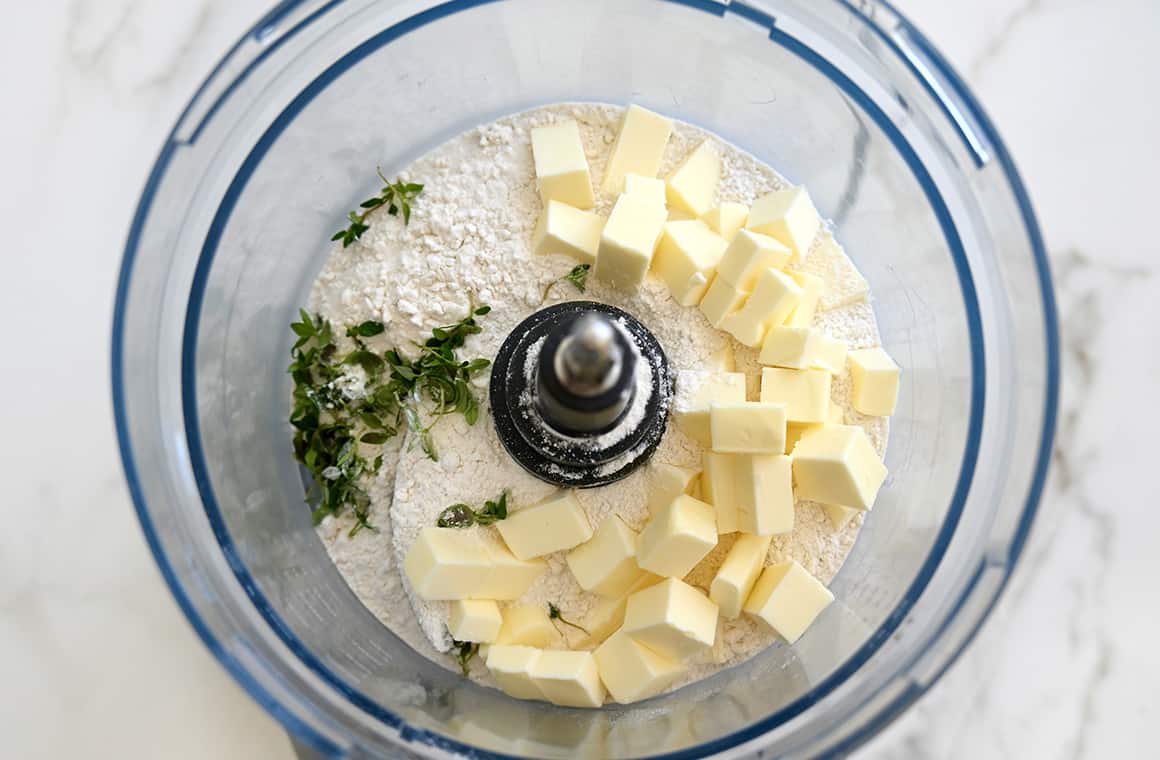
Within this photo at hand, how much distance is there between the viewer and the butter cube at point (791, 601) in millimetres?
1066

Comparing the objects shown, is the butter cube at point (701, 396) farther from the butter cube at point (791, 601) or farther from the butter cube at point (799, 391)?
the butter cube at point (791, 601)

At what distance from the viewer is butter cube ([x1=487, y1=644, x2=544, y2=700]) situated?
41.9 inches

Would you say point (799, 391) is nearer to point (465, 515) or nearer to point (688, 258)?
point (688, 258)

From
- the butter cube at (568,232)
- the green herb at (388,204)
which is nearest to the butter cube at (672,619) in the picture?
the butter cube at (568,232)

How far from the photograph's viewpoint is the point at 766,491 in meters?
1.05

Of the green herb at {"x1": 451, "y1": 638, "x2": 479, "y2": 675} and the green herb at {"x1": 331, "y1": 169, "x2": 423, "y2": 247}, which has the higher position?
the green herb at {"x1": 331, "y1": 169, "x2": 423, "y2": 247}

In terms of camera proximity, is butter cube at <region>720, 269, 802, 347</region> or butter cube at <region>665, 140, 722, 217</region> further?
butter cube at <region>665, 140, 722, 217</region>

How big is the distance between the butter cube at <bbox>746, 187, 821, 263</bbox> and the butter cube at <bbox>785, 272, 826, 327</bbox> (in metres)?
0.03

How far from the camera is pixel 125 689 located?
1310 mm

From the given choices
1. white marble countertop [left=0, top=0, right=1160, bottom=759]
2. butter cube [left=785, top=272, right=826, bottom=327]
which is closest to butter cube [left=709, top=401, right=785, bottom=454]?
butter cube [left=785, top=272, right=826, bottom=327]

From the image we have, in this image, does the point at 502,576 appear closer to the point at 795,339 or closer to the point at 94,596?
the point at 795,339

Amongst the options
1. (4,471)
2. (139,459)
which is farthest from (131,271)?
(4,471)

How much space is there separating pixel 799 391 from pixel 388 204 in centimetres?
54

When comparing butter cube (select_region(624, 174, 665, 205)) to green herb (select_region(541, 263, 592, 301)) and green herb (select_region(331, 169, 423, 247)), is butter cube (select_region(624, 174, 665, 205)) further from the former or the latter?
green herb (select_region(331, 169, 423, 247))
